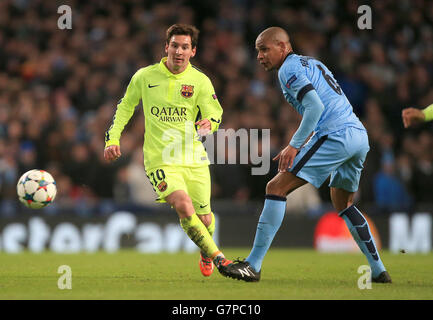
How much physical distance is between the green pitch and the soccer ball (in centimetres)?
70

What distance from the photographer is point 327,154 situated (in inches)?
274

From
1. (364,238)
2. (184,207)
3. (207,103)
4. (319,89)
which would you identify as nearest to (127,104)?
(207,103)

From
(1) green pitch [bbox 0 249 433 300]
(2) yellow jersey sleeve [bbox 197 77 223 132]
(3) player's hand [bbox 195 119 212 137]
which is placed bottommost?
(1) green pitch [bbox 0 249 433 300]

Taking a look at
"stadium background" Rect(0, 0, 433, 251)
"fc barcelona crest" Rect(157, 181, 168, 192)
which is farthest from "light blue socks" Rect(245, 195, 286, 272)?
"stadium background" Rect(0, 0, 433, 251)

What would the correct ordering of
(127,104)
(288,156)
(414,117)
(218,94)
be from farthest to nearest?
(218,94) < (127,104) < (288,156) < (414,117)

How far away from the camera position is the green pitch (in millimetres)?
6113

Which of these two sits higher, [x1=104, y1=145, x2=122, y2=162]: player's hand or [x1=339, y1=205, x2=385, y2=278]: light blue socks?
[x1=104, y1=145, x2=122, y2=162]: player's hand

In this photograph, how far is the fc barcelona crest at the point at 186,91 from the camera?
7727 millimetres

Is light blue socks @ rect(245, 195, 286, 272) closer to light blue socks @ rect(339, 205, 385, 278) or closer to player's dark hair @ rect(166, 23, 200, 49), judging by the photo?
light blue socks @ rect(339, 205, 385, 278)

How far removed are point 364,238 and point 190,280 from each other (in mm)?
1604

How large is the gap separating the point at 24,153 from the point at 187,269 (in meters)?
5.89

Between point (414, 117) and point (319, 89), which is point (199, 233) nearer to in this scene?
point (319, 89)

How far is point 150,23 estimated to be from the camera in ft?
57.4

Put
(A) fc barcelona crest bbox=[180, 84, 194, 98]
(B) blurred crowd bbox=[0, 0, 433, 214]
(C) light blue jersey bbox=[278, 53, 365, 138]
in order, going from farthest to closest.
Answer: (B) blurred crowd bbox=[0, 0, 433, 214], (A) fc barcelona crest bbox=[180, 84, 194, 98], (C) light blue jersey bbox=[278, 53, 365, 138]
